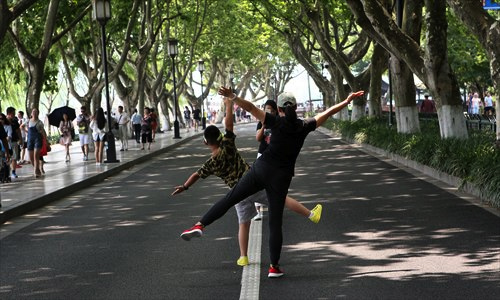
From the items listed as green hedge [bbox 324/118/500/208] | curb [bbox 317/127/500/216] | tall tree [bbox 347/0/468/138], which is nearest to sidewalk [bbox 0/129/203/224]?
curb [bbox 317/127/500/216]

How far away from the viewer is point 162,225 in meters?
11.7

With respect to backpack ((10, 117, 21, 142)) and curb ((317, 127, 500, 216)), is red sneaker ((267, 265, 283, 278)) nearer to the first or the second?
curb ((317, 127, 500, 216))

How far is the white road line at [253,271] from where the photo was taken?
7.26 meters

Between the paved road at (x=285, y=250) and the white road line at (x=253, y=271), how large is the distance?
69 millimetres

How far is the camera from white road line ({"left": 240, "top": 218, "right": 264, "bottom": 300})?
23.8ft

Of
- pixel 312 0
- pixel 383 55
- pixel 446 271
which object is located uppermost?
pixel 312 0

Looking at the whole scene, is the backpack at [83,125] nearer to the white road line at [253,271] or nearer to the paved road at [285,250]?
the paved road at [285,250]

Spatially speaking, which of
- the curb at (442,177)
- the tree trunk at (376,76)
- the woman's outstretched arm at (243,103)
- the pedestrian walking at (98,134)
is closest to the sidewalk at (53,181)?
the pedestrian walking at (98,134)

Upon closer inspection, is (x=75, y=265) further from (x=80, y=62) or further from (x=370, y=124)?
(x=80, y=62)

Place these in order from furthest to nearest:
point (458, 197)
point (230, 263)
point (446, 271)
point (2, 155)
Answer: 1. point (2, 155)
2. point (458, 197)
3. point (230, 263)
4. point (446, 271)

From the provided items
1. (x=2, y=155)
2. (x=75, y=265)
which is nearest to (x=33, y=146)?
(x=2, y=155)

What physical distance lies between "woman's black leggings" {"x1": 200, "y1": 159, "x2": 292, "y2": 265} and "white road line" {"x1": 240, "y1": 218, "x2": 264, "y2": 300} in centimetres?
28

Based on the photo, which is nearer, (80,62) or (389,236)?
(389,236)

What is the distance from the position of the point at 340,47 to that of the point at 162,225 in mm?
30975
